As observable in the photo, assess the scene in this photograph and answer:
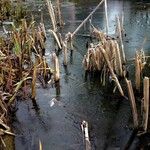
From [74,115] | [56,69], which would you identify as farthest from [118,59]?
[74,115]

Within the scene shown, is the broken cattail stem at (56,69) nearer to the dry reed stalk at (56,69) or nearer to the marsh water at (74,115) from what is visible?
the dry reed stalk at (56,69)

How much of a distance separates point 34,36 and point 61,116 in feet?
11.5

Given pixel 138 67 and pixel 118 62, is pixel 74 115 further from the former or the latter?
pixel 118 62

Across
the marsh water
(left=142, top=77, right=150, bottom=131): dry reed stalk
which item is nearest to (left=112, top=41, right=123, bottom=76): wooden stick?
the marsh water

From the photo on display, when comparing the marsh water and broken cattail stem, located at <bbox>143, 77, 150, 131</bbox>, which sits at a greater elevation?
broken cattail stem, located at <bbox>143, 77, 150, 131</bbox>

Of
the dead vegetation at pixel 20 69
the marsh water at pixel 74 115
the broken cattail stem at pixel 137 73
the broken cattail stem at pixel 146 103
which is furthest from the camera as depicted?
the broken cattail stem at pixel 137 73

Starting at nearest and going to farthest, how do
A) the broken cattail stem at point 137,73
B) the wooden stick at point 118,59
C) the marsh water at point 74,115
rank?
the marsh water at point 74,115 < the broken cattail stem at point 137,73 < the wooden stick at point 118,59

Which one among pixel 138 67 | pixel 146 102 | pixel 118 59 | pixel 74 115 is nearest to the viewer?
pixel 146 102

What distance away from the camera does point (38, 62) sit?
722 centimetres

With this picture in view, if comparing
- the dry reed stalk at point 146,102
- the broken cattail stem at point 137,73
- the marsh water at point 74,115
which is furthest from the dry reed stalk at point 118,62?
Result: the dry reed stalk at point 146,102

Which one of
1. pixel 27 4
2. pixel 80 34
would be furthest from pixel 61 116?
pixel 27 4

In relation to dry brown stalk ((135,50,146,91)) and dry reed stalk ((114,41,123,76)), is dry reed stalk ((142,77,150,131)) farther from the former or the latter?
dry reed stalk ((114,41,123,76))

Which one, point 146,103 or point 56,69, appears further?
point 56,69

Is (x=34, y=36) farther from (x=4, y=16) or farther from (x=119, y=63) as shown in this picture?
(x=4, y=16)
